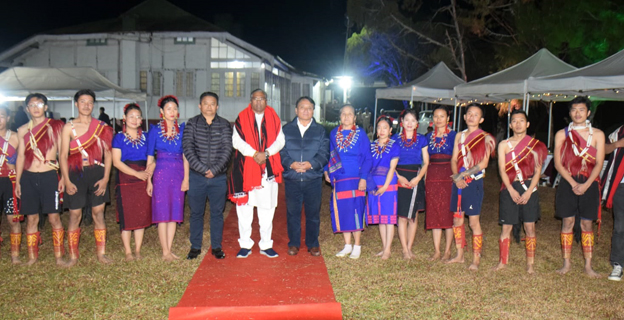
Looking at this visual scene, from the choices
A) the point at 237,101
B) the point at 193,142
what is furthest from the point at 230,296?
the point at 237,101

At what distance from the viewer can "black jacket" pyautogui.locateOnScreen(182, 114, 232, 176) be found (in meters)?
4.99

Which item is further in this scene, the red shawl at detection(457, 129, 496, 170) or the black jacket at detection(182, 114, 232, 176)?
the black jacket at detection(182, 114, 232, 176)

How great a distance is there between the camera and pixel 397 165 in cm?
529

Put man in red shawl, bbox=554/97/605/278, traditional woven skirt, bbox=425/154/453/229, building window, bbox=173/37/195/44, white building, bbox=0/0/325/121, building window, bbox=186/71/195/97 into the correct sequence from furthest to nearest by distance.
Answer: building window, bbox=186/71/195/97
building window, bbox=173/37/195/44
white building, bbox=0/0/325/121
traditional woven skirt, bbox=425/154/453/229
man in red shawl, bbox=554/97/605/278

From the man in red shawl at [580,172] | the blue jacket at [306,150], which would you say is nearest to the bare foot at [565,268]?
the man in red shawl at [580,172]

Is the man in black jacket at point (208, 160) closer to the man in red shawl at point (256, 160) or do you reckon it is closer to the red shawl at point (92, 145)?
the man in red shawl at point (256, 160)

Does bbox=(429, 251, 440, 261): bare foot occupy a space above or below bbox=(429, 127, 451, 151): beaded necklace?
below

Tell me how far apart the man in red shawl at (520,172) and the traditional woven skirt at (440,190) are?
0.54 m

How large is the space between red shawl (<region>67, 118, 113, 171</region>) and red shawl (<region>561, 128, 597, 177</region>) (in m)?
4.79

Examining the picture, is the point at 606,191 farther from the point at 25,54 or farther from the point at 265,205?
the point at 25,54

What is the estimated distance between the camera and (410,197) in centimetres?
523

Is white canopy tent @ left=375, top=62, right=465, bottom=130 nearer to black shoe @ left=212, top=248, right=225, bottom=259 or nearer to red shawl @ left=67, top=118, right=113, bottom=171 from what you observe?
black shoe @ left=212, top=248, right=225, bottom=259

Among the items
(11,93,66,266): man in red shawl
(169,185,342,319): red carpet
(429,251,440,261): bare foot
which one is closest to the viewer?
(169,185,342,319): red carpet

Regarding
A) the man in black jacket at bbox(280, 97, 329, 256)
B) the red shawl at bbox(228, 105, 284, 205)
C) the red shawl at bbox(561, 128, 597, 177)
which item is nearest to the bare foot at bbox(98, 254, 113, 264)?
the red shawl at bbox(228, 105, 284, 205)
